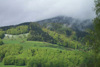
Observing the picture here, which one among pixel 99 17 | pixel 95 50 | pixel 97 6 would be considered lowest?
pixel 95 50

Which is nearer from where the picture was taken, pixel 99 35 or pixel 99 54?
pixel 99 35

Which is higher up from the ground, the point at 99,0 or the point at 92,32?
the point at 99,0

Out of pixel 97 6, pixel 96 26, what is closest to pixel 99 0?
pixel 97 6

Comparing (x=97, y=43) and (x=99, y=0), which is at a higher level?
(x=99, y=0)

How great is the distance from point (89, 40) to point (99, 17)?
4.68 metres

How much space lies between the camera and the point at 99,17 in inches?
1232

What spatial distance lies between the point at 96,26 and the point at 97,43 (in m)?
3.00

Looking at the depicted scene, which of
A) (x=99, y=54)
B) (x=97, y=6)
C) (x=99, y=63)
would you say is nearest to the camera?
(x=99, y=63)

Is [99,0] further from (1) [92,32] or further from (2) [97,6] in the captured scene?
(1) [92,32]

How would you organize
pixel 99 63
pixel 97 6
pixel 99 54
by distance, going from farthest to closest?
pixel 99 54
pixel 97 6
pixel 99 63

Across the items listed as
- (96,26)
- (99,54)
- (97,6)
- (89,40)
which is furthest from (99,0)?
(99,54)

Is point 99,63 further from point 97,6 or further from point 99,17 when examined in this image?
point 97,6

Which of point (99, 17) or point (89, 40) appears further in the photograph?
point (89, 40)

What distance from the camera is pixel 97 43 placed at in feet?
102
